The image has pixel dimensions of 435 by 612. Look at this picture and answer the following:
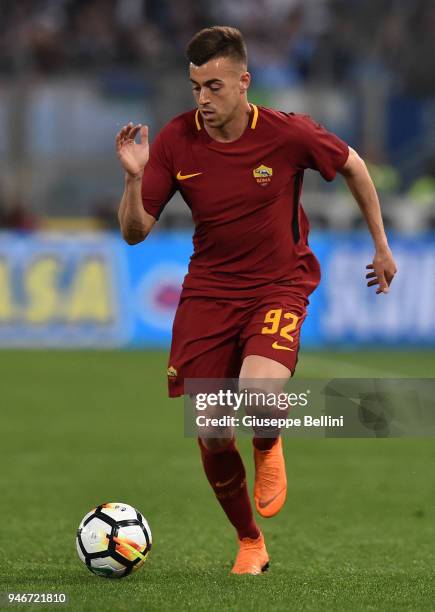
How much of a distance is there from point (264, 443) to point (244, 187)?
3.56 ft

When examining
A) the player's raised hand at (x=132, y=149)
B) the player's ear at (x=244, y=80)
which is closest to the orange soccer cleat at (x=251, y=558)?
the player's raised hand at (x=132, y=149)

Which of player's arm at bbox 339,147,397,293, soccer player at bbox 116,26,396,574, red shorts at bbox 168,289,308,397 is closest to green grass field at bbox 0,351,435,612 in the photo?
soccer player at bbox 116,26,396,574

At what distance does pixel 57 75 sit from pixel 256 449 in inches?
537

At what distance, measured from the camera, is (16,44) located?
17.1 m

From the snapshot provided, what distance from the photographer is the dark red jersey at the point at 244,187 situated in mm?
5504

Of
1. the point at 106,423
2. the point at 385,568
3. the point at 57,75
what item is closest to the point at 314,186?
the point at 57,75

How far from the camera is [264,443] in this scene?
5.59 m

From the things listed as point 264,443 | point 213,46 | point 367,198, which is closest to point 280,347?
point 264,443

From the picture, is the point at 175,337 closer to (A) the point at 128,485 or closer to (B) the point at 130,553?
(B) the point at 130,553

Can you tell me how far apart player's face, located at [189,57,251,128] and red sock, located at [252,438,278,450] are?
52.6 inches

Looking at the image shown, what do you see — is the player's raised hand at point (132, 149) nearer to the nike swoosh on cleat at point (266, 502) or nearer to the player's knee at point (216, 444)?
the player's knee at point (216, 444)

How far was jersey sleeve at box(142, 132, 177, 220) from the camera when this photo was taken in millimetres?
5480

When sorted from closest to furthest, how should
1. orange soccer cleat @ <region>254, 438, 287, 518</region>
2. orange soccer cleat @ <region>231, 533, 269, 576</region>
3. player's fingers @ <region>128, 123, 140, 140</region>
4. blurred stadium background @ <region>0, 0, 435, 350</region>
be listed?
1. player's fingers @ <region>128, 123, 140, 140</region>
2. orange soccer cleat @ <region>254, 438, 287, 518</region>
3. orange soccer cleat @ <region>231, 533, 269, 576</region>
4. blurred stadium background @ <region>0, 0, 435, 350</region>

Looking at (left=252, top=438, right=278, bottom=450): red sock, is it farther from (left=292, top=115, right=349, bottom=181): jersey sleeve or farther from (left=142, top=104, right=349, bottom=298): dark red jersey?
(left=292, top=115, right=349, bottom=181): jersey sleeve
